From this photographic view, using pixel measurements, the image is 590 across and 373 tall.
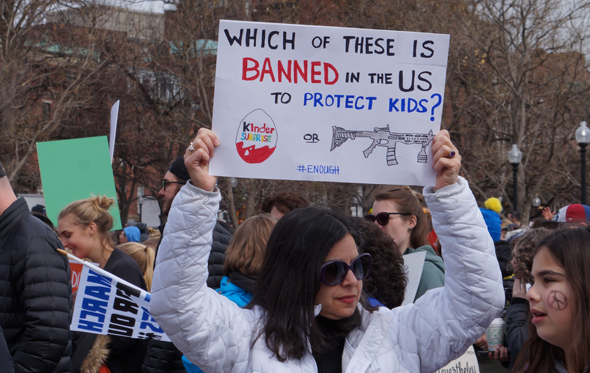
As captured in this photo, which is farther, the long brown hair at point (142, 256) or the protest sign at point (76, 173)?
the protest sign at point (76, 173)

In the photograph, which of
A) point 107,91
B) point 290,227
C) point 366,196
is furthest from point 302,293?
point 107,91

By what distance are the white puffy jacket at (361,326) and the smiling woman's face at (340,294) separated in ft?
0.36

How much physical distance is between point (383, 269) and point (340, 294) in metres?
1.07

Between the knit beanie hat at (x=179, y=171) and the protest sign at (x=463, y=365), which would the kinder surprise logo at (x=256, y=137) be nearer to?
the protest sign at (x=463, y=365)

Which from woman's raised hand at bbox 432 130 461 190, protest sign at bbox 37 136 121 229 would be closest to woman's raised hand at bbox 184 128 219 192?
woman's raised hand at bbox 432 130 461 190

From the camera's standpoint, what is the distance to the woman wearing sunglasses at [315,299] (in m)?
2.16

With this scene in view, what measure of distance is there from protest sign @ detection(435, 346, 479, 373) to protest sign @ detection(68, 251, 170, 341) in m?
1.52

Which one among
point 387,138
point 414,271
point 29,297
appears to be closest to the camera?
point 387,138

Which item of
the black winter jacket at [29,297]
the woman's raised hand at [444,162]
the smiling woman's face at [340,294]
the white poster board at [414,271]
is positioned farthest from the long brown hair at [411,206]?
the black winter jacket at [29,297]

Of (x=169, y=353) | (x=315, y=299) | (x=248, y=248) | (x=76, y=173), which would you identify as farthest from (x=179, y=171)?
(x=315, y=299)

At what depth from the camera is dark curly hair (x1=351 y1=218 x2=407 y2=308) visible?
3326 mm

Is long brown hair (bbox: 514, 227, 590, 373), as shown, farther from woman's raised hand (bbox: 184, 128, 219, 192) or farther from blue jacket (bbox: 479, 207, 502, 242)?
blue jacket (bbox: 479, 207, 502, 242)

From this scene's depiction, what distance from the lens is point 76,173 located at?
5.25 metres

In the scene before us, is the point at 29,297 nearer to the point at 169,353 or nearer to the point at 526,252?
the point at 169,353
